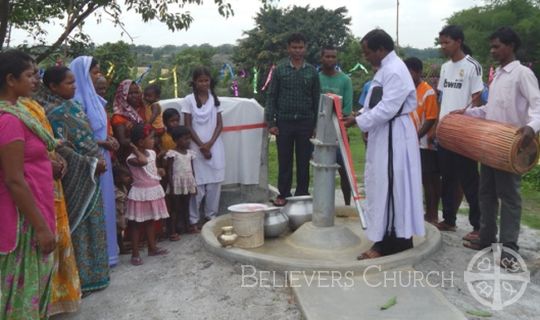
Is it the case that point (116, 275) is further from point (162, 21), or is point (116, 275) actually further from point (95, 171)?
point (162, 21)

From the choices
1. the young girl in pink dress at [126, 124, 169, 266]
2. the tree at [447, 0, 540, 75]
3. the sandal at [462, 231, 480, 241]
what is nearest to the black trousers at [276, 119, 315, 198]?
the young girl in pink dress at [126, 124, 169, 266]

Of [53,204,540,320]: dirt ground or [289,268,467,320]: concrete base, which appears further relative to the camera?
[53,204,540,320]: dirt ground

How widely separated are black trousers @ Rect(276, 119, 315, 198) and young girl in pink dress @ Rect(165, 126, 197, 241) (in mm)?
1025

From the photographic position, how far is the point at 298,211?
15.8 feet

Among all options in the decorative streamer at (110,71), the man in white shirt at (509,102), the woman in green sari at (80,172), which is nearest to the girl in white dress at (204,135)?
the woman in green sari at (80,172)

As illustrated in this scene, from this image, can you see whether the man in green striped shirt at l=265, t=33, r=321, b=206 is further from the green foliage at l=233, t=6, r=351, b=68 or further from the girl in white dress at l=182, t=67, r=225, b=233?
the green foliage at l=233, t=6, r=351, b=68

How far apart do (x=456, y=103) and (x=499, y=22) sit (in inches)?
1655

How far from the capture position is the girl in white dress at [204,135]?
5.20 m

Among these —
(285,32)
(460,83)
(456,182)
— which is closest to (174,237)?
(456,182)

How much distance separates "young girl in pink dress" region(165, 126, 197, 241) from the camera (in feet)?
16.2

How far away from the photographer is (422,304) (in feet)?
10.8

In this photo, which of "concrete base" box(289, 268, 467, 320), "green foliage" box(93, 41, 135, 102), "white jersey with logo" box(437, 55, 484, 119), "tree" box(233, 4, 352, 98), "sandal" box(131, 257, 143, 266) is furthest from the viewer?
"tree" box(233, 4, 352, 98)

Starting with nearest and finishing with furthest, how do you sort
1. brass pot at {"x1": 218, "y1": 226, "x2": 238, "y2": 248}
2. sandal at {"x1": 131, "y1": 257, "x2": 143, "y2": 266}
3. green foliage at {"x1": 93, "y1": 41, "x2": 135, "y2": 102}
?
brass pot at {"x1": 218, "y1": 226, "x2": 238, "y2": 248} < sandal at {"x1": 131, "y1": 257, "x2": 143, "y2": 266} < green foliage at {"x1": 93, "y1": 41, "x2": 135, "y2": 102}

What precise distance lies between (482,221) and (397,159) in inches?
48.0
